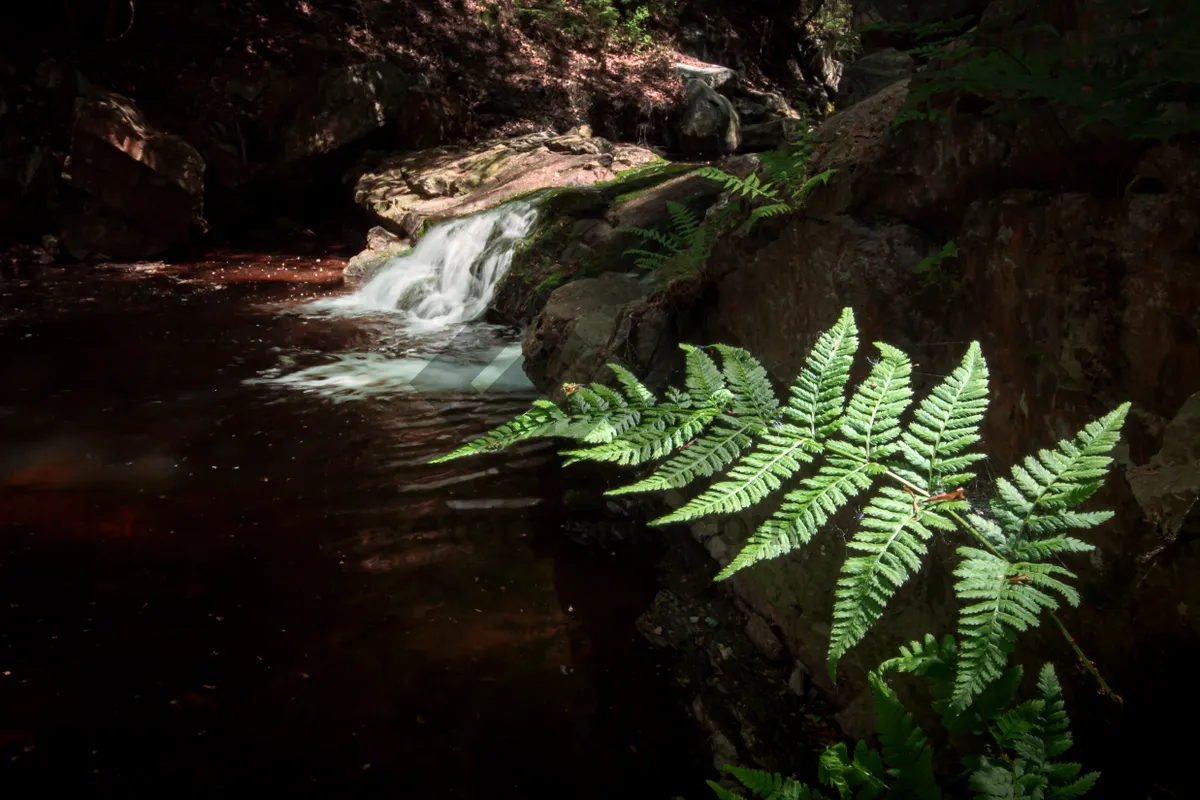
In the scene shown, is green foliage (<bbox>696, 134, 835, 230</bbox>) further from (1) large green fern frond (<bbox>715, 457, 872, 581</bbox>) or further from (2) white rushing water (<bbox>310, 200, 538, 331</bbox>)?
(2) white rushing water (<bbox>310, 200, 538, 331</bbox>)

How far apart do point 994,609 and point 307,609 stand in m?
2.75

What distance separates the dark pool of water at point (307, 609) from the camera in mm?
2441

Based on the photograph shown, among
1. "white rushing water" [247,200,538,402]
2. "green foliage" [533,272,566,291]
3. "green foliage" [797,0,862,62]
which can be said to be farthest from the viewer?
"green foliage" [797,0,862,62]

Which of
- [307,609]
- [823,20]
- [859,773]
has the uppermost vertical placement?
[823,20]

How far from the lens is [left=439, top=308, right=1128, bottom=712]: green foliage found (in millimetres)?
1383

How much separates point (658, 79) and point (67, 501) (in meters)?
17.2

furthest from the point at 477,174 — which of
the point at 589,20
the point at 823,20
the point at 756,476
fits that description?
the point at 823,20

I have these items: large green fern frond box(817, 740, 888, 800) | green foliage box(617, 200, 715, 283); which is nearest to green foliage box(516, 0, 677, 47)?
green foliage box(617, 200, 715, 283)

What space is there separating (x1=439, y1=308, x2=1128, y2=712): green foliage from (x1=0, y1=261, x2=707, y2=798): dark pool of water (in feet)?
4.28

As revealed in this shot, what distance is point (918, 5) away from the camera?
3.23 m

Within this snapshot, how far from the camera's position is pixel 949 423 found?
1532 mm

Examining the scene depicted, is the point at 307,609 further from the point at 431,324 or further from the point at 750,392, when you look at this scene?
the point at 431,324

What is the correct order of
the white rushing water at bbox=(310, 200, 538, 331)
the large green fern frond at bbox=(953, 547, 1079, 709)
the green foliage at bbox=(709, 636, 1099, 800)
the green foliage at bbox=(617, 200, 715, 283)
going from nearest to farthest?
1. the large green fern frond at bbox=(953, 547, 1079, 709)
2. the green foliage at bbox=(709, 636, 1099, 800)
3. the green foliage at bbox=(617, 200, 715, 283)
4. the white rushing water at bbox=(310, 200, 538, 331)

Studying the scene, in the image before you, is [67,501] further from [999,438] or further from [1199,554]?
[1199,554]
